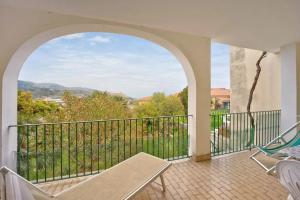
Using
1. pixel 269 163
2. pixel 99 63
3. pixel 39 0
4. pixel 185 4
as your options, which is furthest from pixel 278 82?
pixel 99 63

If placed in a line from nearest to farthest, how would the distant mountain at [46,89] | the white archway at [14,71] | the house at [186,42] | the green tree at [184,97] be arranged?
the house at [186,42], the white archway at [14,71], the distant mountain at [46,89], the green tree at [184,97]

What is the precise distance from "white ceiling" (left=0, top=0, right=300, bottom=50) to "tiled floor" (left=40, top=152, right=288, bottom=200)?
228 cm

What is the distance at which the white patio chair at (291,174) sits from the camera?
151 cm

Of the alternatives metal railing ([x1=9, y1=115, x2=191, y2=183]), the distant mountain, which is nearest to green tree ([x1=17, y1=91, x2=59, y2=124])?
the distant mountain

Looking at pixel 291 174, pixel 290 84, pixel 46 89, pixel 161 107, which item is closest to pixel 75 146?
pixel 291 174

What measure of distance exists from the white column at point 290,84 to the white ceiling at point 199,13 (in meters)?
0.92

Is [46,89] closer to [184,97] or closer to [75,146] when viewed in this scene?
[75,146]

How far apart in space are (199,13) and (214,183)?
7.77 feet

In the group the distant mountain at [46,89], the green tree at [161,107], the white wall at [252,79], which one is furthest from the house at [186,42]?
the green tree at [161,107]

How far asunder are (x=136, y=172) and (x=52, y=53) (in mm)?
9985

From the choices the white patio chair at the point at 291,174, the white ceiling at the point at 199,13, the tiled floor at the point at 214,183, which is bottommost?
the tiled floor at the point at 214,183

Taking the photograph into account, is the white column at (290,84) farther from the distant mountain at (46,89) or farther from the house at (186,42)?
the distant mountain at (46,89)

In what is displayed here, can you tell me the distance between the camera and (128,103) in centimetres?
899

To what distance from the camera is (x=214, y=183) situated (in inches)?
117
